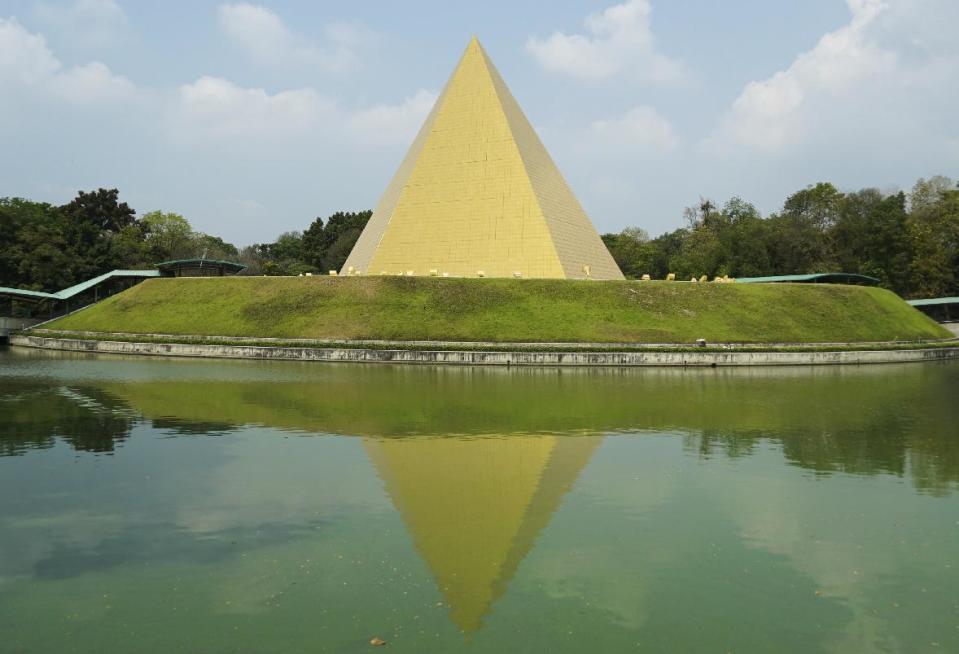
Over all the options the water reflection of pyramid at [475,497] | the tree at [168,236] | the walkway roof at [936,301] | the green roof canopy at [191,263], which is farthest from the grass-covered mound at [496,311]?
the tree at [168,236]

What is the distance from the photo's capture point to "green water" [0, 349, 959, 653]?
5219 mm

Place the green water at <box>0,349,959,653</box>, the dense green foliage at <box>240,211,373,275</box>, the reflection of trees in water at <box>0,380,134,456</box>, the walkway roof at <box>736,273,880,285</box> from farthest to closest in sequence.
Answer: the dense green foliage at <box>240,211,373,275</box> → the walkway roof at <box>736,273,880,285</box> → the reflection of trees in water at <box>0,380,134,456</box> → the green water at <box>0,349,959,653</box>

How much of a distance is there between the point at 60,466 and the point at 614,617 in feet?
26.4

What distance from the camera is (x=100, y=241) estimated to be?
58031 mm

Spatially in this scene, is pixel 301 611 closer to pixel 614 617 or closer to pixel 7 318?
pixel 614 617

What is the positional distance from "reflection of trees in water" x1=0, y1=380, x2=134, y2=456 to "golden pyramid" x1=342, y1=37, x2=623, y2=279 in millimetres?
23231

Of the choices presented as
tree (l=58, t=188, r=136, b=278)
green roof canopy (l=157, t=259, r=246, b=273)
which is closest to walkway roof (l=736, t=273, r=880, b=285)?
green roof canopy (l=157, t=259, r=246, b=273)

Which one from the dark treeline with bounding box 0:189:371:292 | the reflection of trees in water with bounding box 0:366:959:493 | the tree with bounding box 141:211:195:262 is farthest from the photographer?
the tree with bounding box 141:211:195:262

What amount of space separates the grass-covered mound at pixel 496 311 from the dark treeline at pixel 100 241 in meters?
18.1

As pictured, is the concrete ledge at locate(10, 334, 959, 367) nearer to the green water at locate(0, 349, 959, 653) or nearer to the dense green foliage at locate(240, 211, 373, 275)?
the green water at locate(0, 349, 959, 653)

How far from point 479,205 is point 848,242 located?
39.6 metres

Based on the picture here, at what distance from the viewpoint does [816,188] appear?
69375 mm

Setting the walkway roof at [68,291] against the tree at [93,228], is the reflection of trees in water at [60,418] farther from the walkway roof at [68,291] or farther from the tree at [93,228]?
the tree at [93,228]

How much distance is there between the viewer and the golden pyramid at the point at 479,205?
3828 cm
